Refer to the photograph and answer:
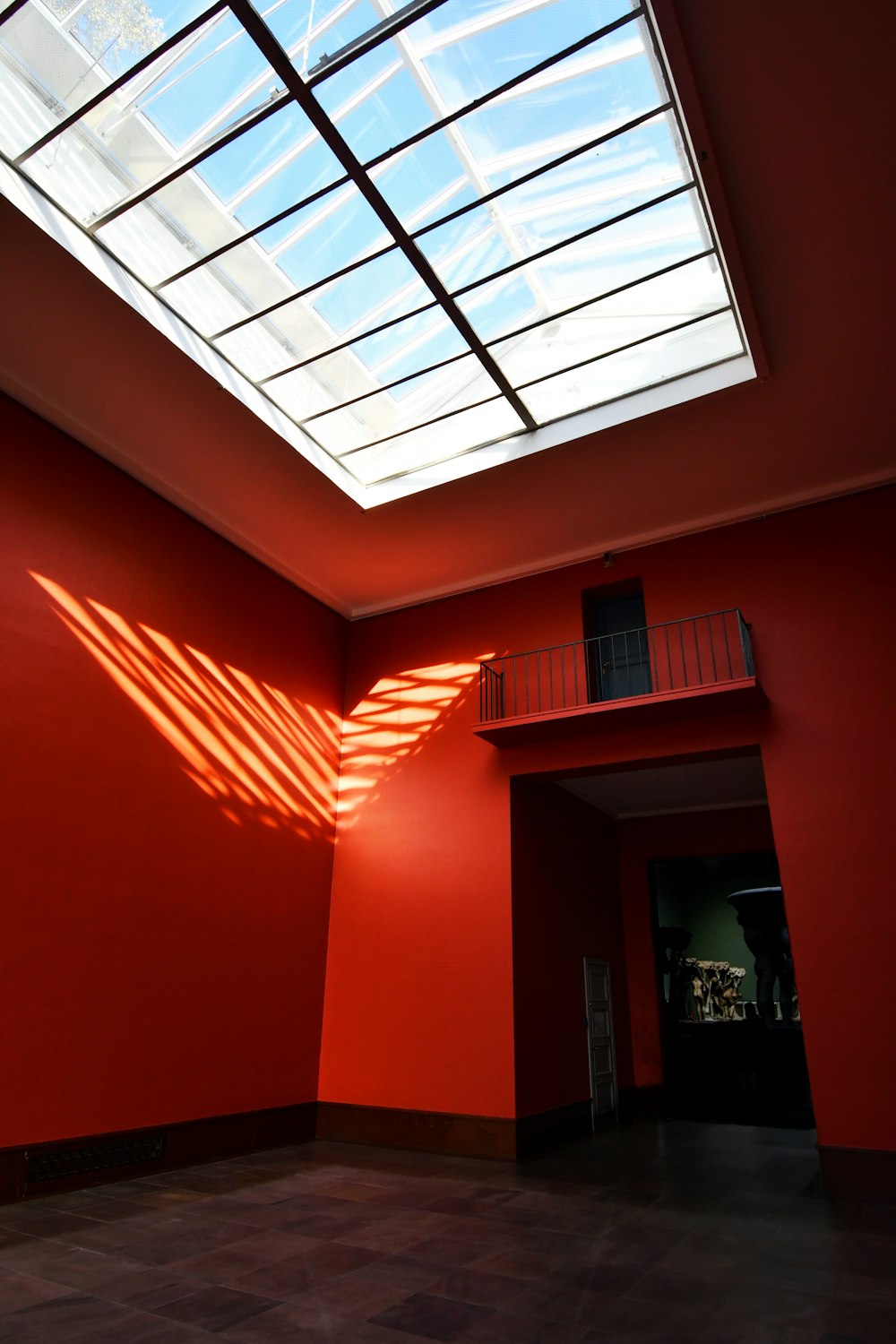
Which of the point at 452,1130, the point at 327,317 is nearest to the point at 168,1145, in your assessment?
the point at 452,1130

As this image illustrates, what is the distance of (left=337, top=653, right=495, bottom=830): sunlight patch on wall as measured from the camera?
408 inches

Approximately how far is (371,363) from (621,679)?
464 centimetres

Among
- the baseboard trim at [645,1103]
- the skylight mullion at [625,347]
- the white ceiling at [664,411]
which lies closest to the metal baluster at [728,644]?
the white ceiling at [664,411]

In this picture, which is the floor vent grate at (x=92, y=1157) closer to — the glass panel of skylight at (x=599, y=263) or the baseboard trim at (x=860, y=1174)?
the baseboard trim at (x=860, y=1174)

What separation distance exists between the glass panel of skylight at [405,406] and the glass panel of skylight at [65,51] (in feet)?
10.8

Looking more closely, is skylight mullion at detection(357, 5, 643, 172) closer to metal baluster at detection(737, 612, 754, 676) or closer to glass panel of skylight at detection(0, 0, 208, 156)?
glass panel of skylight at detection(0, 0, 208, 156)

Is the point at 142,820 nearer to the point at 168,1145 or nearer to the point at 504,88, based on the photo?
the point at 168,1145

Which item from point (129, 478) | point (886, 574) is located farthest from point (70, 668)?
point (886, 574)

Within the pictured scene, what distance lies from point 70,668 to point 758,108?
23.5 feet

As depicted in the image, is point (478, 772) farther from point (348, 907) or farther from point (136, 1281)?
point (136, 1281)

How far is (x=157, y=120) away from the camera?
585 centimetres

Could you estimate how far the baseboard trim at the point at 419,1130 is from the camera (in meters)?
8.19

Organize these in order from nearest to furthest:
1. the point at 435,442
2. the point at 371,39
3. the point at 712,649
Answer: the point at 371,39 < the point at 435,442 < the point at 712,649

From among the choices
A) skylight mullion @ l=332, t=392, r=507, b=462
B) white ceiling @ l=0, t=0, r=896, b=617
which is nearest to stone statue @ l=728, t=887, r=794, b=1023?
white ceiling @ l=0, t=0, r=896, b=617
